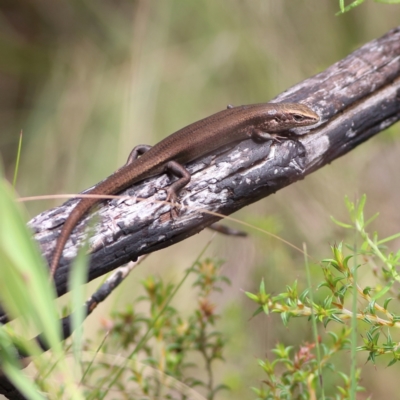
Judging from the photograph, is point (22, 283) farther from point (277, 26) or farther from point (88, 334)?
point (277, 26)

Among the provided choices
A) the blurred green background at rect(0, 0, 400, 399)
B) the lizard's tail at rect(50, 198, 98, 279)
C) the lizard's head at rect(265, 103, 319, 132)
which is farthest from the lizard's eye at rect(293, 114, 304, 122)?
the blurred green background at rect(0, 0, 400, 399)

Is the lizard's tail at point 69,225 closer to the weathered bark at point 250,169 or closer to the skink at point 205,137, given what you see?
the weathered bark at point 250,169

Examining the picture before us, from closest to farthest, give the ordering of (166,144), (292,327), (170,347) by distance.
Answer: (170,347)
(166,144)
(292,327)

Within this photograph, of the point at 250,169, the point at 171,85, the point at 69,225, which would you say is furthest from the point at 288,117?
the point at 171,85

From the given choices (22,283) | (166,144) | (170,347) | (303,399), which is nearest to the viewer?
(22,283)

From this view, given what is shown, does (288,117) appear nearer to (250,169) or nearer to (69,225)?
(250,169)

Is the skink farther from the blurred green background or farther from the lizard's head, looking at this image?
the blurred green background

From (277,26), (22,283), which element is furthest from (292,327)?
(22,283)
